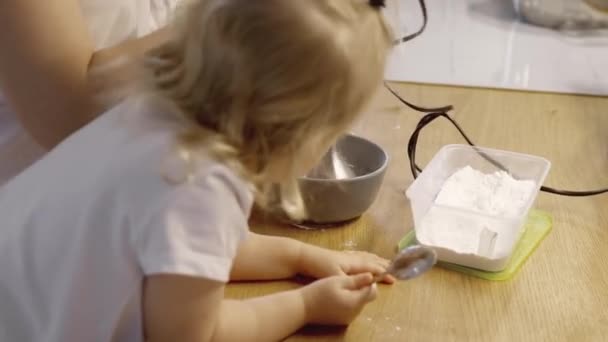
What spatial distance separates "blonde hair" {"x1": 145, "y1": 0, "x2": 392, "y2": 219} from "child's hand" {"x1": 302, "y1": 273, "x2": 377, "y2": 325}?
0.11 m

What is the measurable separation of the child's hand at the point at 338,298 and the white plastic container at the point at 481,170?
0.30 feet

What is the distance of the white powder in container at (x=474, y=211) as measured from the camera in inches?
28.2

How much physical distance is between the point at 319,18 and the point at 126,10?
15.6 inches

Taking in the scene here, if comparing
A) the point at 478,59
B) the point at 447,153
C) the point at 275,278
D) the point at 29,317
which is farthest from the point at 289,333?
the point at 478,59

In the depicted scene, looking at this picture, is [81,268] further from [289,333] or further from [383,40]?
[383,40]

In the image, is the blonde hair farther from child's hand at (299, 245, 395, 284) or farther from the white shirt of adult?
the white shirt of adult

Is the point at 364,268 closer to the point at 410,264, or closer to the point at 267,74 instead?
the point at 410,264

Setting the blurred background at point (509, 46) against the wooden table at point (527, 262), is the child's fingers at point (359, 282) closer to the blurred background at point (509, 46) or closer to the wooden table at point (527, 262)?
the wooden table at point (527, 262)

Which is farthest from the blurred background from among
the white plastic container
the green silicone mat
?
the green silicone mat

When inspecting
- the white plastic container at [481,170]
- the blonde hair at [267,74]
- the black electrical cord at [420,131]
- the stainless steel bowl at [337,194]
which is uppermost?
the blonde hair at [267,74]

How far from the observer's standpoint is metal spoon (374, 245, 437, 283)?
2.19ft

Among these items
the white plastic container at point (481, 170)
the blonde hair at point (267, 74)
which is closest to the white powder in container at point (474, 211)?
the white plastic container at point (481, 170)

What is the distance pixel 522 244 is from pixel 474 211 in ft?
0.20

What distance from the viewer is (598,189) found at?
2.79 feet
